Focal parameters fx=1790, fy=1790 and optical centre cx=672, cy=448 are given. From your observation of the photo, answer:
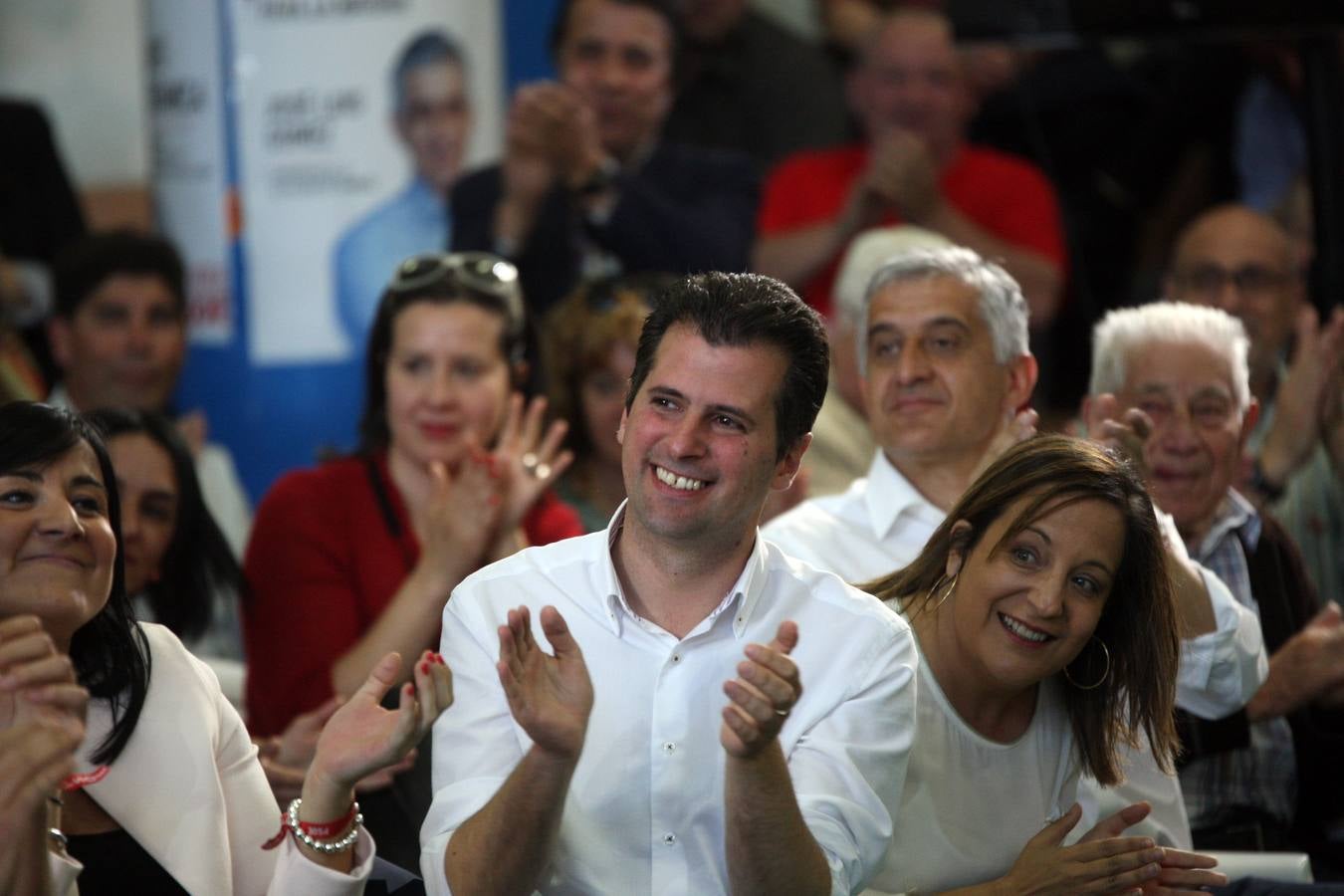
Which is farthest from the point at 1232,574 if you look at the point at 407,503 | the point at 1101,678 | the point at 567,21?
the point at 567,21

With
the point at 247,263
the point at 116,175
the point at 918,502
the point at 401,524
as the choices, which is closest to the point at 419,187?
the point at 247,263

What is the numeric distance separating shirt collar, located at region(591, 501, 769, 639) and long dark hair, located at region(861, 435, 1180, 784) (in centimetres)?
36

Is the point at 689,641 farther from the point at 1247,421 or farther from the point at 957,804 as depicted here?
the point at 1247,421

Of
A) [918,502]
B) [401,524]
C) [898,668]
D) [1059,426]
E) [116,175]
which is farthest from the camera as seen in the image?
[116,175]

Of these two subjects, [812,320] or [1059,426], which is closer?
[812,320]

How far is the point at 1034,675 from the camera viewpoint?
2352 millimetres

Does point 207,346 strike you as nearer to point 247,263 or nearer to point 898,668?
point 247,263

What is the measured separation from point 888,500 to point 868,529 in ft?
0.19

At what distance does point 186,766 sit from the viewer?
7.36 ft

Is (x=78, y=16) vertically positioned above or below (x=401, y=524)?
above

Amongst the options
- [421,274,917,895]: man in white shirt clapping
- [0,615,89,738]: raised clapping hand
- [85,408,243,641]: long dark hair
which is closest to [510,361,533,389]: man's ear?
[85,408,243,641]: long dark hair

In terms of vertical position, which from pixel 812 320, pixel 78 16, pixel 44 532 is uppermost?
pixel 78 16

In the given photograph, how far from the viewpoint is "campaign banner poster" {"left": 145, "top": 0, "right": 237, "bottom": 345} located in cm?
463

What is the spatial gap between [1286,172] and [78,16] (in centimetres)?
332
